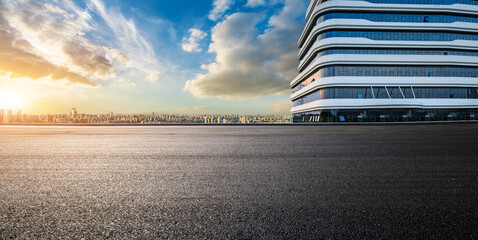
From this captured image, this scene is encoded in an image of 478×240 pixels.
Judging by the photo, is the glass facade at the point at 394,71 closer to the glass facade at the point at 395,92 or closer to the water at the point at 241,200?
the glass facade at the point at 395,92

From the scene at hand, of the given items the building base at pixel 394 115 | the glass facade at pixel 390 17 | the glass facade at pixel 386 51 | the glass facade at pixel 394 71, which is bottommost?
the building base at pixel 394 115

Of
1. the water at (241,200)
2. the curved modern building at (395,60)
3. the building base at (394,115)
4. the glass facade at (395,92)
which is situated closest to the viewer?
the water at (241,200)

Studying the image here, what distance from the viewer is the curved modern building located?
41.5 m

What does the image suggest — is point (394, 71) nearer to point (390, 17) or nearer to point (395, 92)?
point (395, 92)

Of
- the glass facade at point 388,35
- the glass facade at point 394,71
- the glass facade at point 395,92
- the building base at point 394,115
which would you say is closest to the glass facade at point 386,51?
the glass facade at point 388,35

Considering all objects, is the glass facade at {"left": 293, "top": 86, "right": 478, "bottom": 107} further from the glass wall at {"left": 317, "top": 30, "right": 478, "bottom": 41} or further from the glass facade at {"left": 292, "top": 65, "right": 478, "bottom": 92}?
the glass wall at {"left": 317, "top": 30, "right": 478, "bottom": 41}

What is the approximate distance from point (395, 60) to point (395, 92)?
6.16 m

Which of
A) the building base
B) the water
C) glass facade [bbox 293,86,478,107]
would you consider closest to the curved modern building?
glass facade [bbox 293,86,478,107]

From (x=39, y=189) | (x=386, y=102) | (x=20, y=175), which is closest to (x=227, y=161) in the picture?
(x=39, y=189)

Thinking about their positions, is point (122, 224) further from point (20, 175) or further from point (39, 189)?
point (20, 175)

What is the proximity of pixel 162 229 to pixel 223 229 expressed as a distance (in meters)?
0.63

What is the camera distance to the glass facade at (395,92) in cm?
4172

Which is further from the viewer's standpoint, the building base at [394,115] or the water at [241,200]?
the building base at [394,115]

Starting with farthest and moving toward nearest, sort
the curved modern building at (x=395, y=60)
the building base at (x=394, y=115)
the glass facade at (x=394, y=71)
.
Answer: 1. the glass facade at (x=394, y=71)
2. the curved modern building at (x=395, y=60)
3. the building base at (x=394, y=115)
